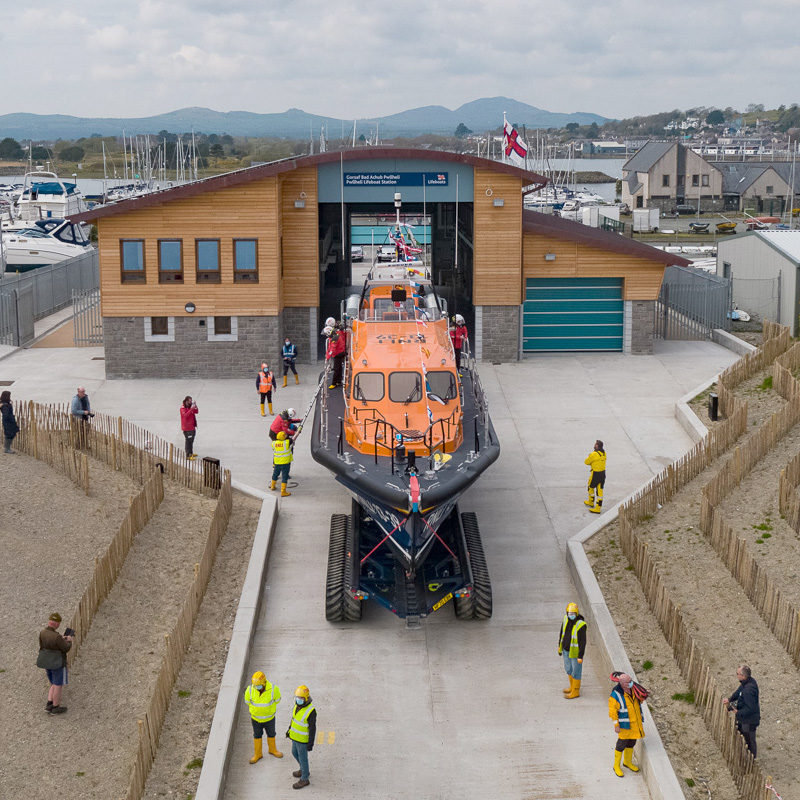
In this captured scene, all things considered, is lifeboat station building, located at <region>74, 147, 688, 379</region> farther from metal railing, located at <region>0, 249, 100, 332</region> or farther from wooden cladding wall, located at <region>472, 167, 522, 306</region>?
metal railing, located at <region>0, 249, 100, 332</region>

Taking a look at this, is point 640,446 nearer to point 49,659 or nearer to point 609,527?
point 609,527

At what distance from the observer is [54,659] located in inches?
505

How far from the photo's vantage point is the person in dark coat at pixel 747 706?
39.8 ft

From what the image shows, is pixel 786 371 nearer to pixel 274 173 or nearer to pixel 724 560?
pixel 724 560

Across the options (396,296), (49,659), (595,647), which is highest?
(396,296)

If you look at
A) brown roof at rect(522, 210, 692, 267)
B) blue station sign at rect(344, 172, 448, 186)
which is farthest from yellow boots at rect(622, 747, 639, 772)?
blue station sign at rect(344, 172, 448, 186)

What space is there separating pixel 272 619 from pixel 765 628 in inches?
280

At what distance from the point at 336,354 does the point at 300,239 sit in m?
10.3

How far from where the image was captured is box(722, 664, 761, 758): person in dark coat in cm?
1212

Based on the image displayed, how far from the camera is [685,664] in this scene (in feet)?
46.2

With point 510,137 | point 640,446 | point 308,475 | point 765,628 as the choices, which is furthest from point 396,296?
point 510,137

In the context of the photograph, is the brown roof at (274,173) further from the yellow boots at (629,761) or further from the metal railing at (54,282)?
the yellow boots at (629,761)

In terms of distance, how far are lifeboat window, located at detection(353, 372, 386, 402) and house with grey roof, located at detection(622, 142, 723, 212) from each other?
273ft

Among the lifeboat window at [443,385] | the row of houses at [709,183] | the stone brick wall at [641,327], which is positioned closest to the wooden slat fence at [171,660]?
the lifeboat window at [443,385]
